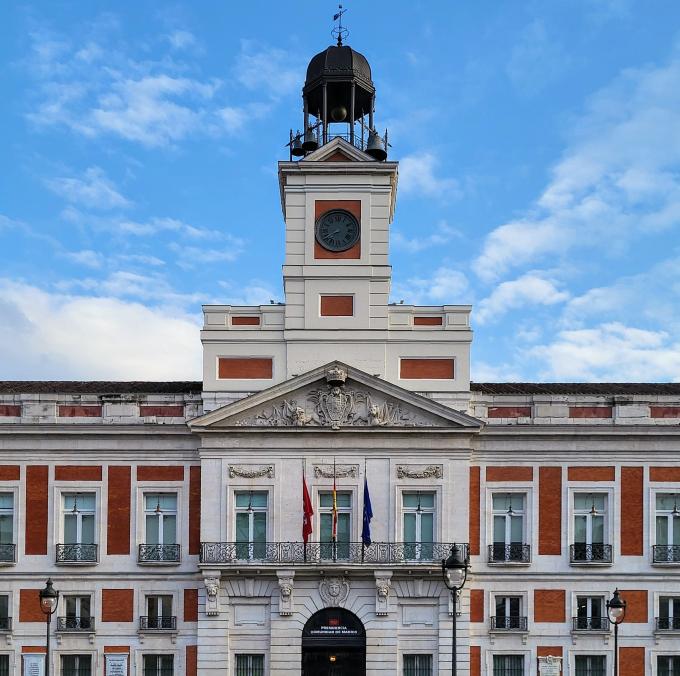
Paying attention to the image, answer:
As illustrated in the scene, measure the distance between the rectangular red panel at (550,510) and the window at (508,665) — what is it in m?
3.66

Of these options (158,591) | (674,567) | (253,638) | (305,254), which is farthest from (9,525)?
(674,567)

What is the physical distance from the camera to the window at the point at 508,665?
3909 centimetres

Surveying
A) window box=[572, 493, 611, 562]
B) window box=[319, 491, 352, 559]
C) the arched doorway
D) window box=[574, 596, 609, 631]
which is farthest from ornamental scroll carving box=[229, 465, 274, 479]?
window box=[574, 596, 609, 631]

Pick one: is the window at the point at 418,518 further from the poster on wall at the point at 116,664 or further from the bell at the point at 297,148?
the bell at the point at 297,148

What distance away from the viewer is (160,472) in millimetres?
40188

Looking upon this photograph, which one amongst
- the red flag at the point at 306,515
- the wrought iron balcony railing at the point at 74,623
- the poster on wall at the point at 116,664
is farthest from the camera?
the wrought iron balcony railing at the point at 74,623

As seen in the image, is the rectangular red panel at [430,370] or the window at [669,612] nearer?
the window at [669,612]

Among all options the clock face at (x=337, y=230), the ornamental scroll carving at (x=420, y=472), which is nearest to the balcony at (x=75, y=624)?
the ornamental scroll carving at (x=420, y=472)

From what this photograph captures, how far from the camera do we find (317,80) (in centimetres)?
4288

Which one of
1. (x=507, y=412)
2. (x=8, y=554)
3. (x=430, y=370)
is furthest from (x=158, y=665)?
(x=507, y=412)

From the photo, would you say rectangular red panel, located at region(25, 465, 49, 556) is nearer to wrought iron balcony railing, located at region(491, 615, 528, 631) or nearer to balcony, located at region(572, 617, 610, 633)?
wrought iron balcony railing, located at region(491, 615, 528, 631)

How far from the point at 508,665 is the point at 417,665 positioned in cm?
315

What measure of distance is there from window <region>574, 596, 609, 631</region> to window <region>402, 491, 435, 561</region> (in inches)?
218

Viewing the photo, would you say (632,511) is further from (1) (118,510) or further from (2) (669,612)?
(1) (118,510)
